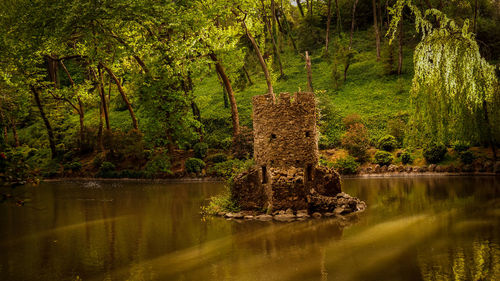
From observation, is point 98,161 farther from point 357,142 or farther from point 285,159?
point 285,159

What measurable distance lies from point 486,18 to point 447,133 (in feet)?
68.8

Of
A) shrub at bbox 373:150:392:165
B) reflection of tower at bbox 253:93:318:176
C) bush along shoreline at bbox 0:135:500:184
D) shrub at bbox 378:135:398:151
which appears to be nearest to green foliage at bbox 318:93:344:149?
bush along shoreline at bbox 0:135:500:184

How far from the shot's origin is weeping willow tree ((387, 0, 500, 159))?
16625mm

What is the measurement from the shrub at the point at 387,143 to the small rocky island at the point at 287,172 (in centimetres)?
1093

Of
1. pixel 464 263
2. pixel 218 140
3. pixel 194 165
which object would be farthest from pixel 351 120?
pixel 464 263

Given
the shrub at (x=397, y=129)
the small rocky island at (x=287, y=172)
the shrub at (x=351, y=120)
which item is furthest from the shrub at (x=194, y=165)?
the small rocky island at (x=287, y=172)

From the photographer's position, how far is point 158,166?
2559cm

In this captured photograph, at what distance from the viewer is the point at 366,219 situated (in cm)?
1179

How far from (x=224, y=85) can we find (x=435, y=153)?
14.6 metres

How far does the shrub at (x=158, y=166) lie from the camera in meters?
25.4

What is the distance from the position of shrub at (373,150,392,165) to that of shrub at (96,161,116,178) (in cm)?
1684

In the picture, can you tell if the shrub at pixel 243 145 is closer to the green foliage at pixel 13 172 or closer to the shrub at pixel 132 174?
the shrub at pixel 132 174

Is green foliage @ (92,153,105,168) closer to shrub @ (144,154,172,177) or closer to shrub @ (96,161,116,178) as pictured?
shrub @ (96,161,116,178)

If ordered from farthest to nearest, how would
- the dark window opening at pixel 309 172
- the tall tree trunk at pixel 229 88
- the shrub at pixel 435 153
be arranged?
the tall tree trunk at pixel 229 88 < the shrub at pixel 435 153 < the dark window opening at pixel 309 172
